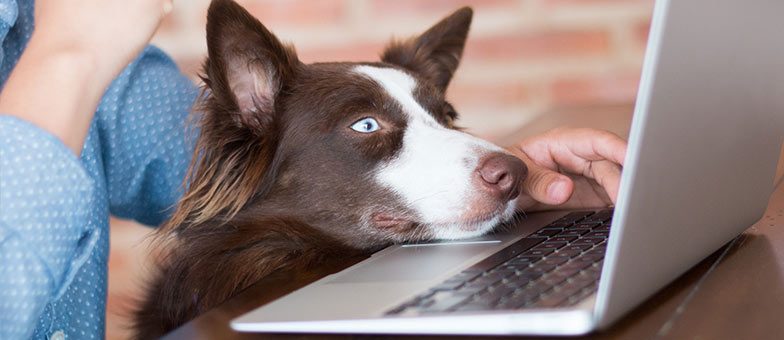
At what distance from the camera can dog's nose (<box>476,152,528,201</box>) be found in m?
1.12

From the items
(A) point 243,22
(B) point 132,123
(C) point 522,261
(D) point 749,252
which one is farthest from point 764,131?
(B) point 132,123

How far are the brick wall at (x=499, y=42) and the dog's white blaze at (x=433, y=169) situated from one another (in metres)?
1.00

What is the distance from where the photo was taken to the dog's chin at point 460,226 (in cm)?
112

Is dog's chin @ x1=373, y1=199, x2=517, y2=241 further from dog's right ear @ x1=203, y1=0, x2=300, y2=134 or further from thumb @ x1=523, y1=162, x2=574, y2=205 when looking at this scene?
dog's right ear @ x1=203, y1=0, x2=300, y2=134

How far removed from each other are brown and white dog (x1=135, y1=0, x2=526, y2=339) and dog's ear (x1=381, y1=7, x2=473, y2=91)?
27 cm

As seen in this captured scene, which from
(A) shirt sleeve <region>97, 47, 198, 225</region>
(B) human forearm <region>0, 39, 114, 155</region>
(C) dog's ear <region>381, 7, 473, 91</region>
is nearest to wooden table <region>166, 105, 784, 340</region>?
(B) human forearm <region>0, 39, 114, 155</region>

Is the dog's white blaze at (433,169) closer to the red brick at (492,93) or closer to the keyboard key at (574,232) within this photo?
the keyboard key at (574,232)

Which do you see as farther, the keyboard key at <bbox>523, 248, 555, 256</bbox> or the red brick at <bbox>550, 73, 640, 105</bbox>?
the red brick at <bbox>550, 73, 640, 105</bbox>

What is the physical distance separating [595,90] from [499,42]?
306 millimetres

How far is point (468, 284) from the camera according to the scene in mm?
→ 744

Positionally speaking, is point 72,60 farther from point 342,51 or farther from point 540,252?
point 342,51

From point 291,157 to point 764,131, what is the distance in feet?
2.24

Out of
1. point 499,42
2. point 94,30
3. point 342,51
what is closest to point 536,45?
point 499,42

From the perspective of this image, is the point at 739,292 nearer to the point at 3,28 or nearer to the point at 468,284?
the point at 468,284
